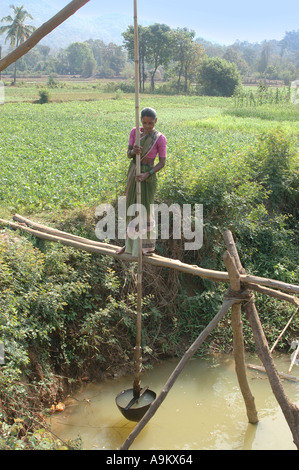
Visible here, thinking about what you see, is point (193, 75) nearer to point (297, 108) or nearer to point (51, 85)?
point (51, 85)

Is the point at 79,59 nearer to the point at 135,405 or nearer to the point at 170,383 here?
the point at 135,405

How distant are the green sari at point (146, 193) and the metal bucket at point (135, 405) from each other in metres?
1.43

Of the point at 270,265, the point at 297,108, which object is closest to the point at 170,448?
the point at 270,265

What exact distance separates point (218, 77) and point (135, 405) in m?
46.7

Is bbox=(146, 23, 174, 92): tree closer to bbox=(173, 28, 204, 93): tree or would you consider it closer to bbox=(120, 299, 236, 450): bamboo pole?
bbox=(173, 28, 204, 93): tree

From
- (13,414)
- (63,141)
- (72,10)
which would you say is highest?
(72,10)

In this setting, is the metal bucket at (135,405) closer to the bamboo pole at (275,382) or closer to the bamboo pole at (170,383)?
the bamboo pole at (170,383)

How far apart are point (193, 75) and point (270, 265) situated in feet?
168

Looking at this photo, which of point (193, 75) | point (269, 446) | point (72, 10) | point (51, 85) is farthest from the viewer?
point (193, 75)

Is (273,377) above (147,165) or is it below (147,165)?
below

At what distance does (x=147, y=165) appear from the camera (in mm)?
4562

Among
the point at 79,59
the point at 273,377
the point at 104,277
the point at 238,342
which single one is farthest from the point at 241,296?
the point at 79,59

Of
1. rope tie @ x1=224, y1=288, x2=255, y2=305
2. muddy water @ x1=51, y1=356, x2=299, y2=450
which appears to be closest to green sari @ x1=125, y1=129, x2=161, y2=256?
rope tie @ x1=224, y1=288, x2=255, y2=305

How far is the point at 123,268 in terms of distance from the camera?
5.99 metres
